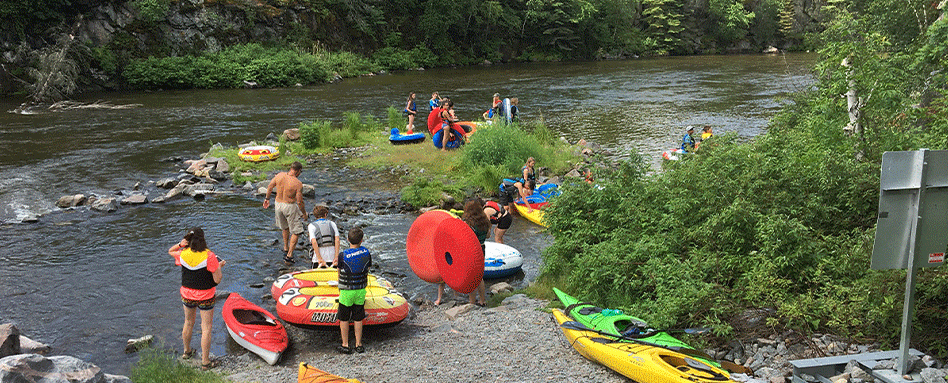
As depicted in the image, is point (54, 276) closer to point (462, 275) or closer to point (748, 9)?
point (462, 275)

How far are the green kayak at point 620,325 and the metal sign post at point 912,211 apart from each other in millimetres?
1833

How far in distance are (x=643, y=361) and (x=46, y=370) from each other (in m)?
5.20

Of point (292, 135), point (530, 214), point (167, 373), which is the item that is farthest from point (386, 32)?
point (167, 373)

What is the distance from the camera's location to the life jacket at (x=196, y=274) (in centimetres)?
733

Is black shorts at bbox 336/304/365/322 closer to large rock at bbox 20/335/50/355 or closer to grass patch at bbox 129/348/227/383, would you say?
grass patch at bbox 129/348/227/383

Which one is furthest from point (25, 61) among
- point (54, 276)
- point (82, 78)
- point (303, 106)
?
point (54, 276)

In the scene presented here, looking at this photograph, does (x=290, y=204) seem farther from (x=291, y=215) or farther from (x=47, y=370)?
(x=47, y=370)

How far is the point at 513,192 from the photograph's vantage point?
45.1ft

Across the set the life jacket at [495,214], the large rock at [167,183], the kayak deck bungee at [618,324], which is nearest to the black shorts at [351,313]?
the kayak deck bungee at [618,324]

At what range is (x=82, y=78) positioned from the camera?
32.7 metres

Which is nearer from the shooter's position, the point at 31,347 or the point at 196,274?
the point at 196,274

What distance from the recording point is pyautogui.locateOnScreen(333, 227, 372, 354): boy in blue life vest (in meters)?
7.61

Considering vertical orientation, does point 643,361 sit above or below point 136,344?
above

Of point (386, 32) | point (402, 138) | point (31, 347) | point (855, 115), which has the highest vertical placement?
point (386, 32)
